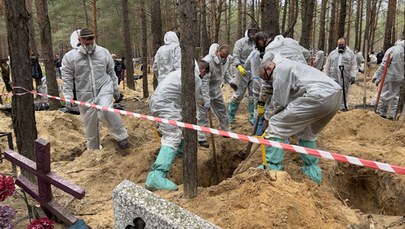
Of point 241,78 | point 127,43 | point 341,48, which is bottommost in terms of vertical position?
point 241,78

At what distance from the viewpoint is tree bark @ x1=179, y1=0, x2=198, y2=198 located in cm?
327

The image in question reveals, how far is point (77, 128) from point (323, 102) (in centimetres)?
606

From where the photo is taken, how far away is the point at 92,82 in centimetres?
550

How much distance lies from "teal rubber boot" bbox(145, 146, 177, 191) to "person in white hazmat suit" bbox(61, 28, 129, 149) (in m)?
1.64

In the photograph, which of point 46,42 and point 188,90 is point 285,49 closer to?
point 188,90

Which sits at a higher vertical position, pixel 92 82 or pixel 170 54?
pixel 170 54

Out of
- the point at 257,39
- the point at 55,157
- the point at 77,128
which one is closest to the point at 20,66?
the point at 55,157

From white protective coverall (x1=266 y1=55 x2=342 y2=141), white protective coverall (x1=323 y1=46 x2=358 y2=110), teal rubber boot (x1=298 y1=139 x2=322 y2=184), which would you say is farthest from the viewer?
white protective coverall (x1=323 y1=46 x2=358 y2=110)

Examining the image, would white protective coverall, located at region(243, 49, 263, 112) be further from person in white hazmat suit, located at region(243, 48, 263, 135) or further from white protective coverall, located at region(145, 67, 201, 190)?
white protective coverall, located at region(145, 67, 201, 190)

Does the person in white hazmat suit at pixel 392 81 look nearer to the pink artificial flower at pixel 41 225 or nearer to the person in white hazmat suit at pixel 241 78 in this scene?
the person in white hazmat suit at pixel 241 78

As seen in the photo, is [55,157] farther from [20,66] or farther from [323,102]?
[323,102]

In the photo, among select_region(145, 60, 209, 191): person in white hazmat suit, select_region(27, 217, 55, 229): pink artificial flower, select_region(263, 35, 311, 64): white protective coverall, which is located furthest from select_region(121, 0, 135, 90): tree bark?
select_region(27, 217, 55, 229): pink artificial flower

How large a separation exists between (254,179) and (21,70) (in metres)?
2.82

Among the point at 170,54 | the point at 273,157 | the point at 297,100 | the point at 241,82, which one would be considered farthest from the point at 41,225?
the point at 241,82
